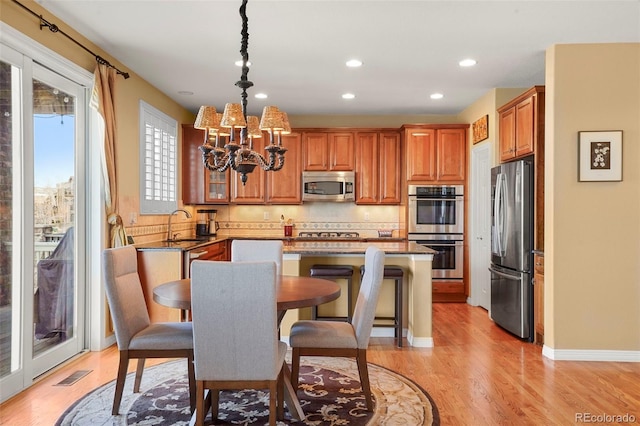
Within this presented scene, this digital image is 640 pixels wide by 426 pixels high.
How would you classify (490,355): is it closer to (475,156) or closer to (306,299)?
(306,299)

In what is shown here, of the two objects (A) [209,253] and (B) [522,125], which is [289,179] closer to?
(A) [209,253]

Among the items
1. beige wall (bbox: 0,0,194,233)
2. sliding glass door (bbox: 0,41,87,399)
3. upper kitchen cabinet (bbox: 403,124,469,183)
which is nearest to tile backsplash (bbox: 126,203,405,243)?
upper kitchen cabinet (bbox: 403,124,469,183)

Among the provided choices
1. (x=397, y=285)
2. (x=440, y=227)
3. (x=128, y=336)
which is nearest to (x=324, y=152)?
(x=440, y=227)

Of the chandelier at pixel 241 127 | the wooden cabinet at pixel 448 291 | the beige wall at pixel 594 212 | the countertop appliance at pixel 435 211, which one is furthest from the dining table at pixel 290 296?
the wooden cabinet at pixel 448 291

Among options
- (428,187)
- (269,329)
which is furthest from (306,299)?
(428,187)

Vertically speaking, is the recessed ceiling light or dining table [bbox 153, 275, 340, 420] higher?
the recessed ceiling light

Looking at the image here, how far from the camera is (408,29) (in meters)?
3.44

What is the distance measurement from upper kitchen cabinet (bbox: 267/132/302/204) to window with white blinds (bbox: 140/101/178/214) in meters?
1.35

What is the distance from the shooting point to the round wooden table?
2275 millimetres

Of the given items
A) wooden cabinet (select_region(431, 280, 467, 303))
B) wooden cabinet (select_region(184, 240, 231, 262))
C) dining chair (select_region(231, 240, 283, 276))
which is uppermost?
dining chair (select_region(231, 240, 283, 276))

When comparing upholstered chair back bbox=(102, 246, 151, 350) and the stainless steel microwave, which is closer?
upholstered chair back bbox=(102, 246, 151, 350)

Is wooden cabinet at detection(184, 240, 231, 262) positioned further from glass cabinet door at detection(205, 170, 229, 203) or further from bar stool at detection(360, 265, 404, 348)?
bar stool at detection(360, 265, 404, 348)

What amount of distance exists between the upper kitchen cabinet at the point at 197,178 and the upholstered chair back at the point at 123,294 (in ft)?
11.2

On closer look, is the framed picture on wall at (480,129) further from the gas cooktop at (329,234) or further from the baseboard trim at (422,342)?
the baseboard trim at (422,342)
